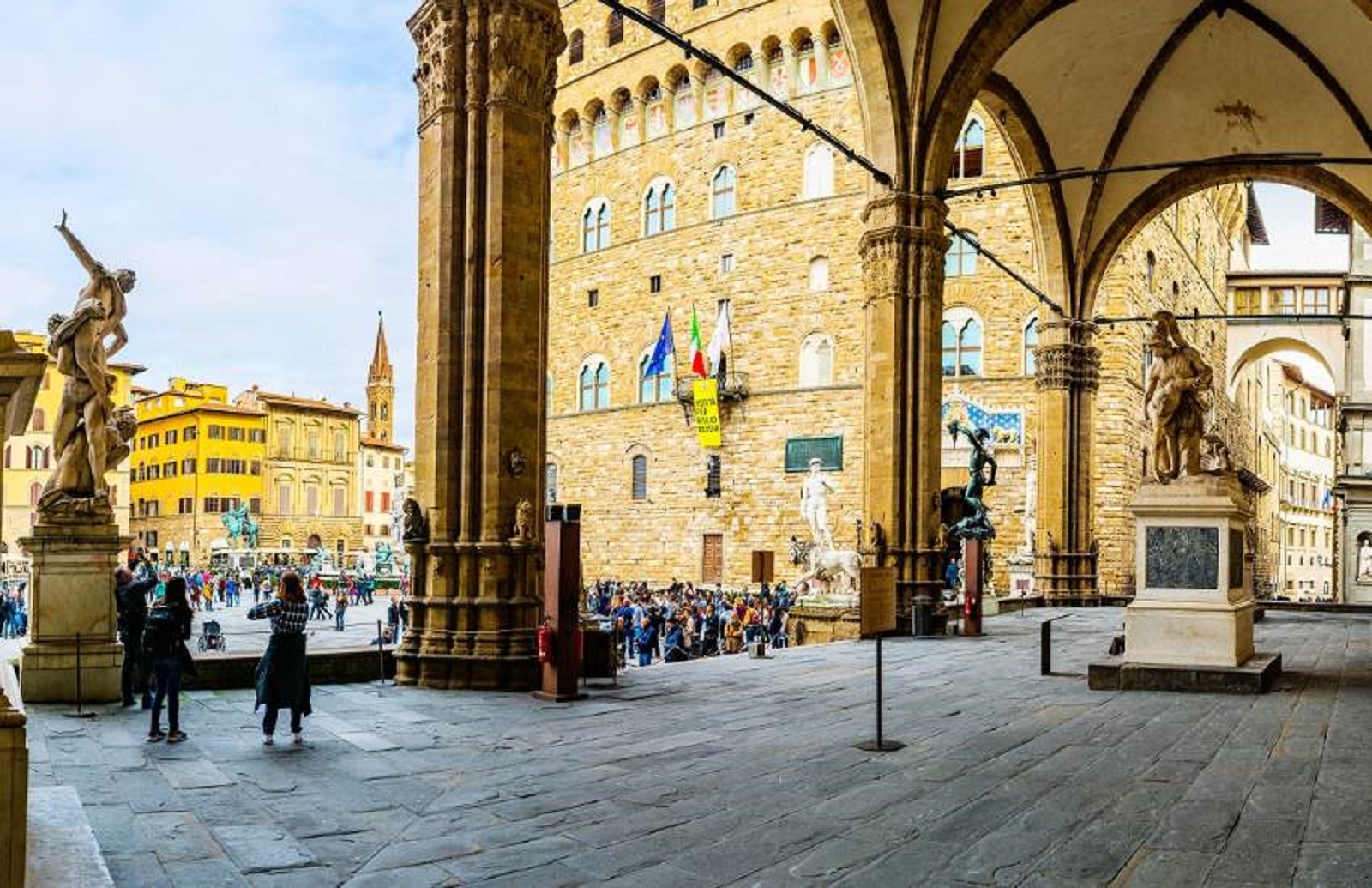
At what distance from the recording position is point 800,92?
33.0 m

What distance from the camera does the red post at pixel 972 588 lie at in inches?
606

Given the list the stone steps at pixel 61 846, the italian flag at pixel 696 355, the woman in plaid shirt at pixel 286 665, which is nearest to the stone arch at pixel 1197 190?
the italian flag at pixel 696 355

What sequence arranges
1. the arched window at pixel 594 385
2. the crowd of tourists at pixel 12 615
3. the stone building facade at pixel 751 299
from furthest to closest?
1. the arched window at pixel 594 385
2. the stone building facade at pixel 751 299
3. the crowd of tourists at pixel 12 615

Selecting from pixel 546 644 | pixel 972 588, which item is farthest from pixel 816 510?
pixel 546 644

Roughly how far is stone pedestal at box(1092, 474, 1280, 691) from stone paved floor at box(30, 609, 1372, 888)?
1.49 ft

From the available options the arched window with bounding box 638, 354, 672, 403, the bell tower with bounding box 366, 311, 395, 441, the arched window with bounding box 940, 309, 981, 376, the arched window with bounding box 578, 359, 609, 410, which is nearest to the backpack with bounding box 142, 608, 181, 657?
the arched window with bounding box 940, 309, 981, 376

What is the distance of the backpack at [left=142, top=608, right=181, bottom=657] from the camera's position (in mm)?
7172

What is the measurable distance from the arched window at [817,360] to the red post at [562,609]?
24.6m

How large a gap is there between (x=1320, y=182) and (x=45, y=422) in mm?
43574

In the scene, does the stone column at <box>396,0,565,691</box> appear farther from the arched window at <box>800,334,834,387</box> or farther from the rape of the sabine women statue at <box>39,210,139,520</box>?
the arched window at <box>800,334,834,387</box>

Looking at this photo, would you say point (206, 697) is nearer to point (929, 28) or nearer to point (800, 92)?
point (929, 28)

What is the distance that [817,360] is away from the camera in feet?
109

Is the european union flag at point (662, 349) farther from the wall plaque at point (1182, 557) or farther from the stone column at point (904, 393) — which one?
the wall plaque at point (1182, 557)

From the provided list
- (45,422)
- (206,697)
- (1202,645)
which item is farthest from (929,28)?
(45,422)
